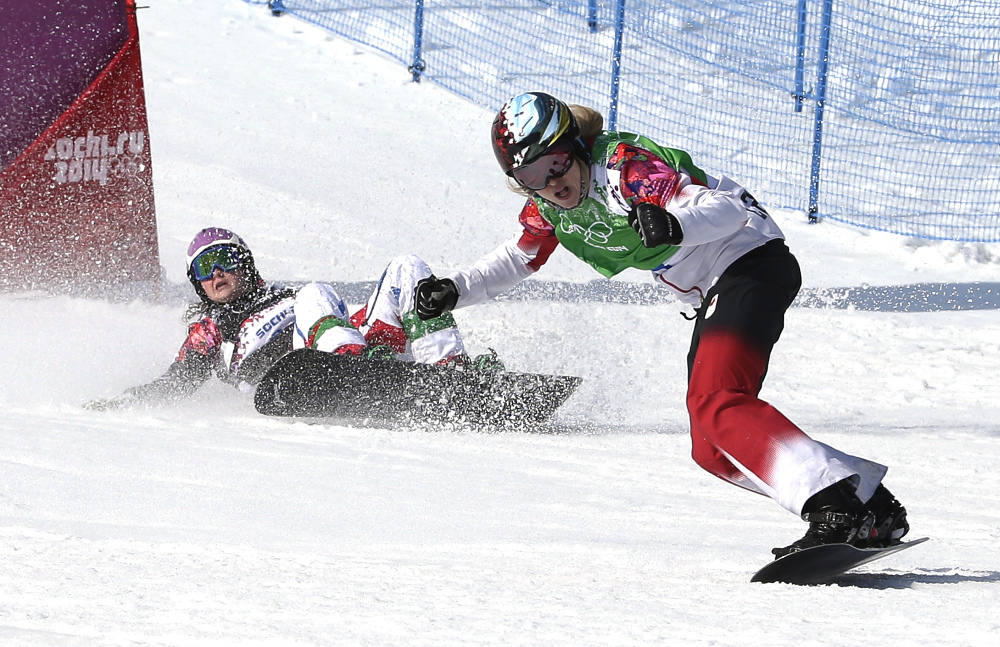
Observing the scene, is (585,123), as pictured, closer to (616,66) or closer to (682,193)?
(682,193)

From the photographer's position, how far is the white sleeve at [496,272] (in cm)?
441

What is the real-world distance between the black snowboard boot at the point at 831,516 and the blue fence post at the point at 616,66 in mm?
9288

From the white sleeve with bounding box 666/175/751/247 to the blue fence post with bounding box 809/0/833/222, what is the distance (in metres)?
8.02

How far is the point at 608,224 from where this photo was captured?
12.7 feet

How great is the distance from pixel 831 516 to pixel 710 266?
880 millimetres

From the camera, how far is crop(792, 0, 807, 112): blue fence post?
1183 centimetres

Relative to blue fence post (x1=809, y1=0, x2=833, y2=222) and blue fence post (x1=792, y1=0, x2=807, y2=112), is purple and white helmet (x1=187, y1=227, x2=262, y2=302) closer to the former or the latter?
blue fence post (x1=809, y1=0, x2=833, y2=222)

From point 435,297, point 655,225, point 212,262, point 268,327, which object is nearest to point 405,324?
point 268,327

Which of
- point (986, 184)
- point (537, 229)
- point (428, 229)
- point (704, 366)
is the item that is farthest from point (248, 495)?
point (986, 184)

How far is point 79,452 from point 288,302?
1.75 m

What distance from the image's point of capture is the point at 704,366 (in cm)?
352

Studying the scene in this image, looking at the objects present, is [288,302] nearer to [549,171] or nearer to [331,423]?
[331,423]

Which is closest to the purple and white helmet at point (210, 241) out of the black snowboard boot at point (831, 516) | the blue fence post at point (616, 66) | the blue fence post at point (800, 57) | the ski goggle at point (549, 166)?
the ski goggle at point (549, 166)

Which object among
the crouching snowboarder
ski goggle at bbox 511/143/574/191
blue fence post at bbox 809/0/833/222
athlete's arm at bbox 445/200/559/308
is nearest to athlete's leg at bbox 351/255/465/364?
the crouching snowboarder
